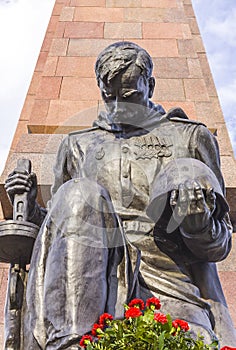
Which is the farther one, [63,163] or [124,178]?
[63,163]

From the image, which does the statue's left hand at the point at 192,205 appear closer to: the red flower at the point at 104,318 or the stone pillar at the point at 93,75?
the red flower at the point at 104,318

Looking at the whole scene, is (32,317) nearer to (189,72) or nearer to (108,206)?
(108,206)

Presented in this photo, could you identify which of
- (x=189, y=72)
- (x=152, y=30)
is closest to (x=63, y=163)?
(x=189, y=72)

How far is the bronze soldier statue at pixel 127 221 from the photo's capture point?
249 centimetres

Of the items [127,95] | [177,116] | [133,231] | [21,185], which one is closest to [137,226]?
[133,231]

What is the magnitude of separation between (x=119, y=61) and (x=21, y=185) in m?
0.90

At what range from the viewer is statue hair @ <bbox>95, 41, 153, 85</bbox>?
3596 mm

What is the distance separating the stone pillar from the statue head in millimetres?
1289

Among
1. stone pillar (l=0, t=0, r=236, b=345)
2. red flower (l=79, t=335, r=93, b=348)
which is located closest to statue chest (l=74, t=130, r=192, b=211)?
red flower (l=79, t=335, r=93, b=348)

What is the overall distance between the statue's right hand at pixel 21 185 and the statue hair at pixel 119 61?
0.74 m

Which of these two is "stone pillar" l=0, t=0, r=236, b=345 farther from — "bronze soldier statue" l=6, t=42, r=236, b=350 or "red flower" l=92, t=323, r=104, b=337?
"red flower" l=92, t=323, r=104, b=337

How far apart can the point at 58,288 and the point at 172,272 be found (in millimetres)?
797

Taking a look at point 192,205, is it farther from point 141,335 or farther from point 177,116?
point 177,116

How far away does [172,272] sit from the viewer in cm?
308
